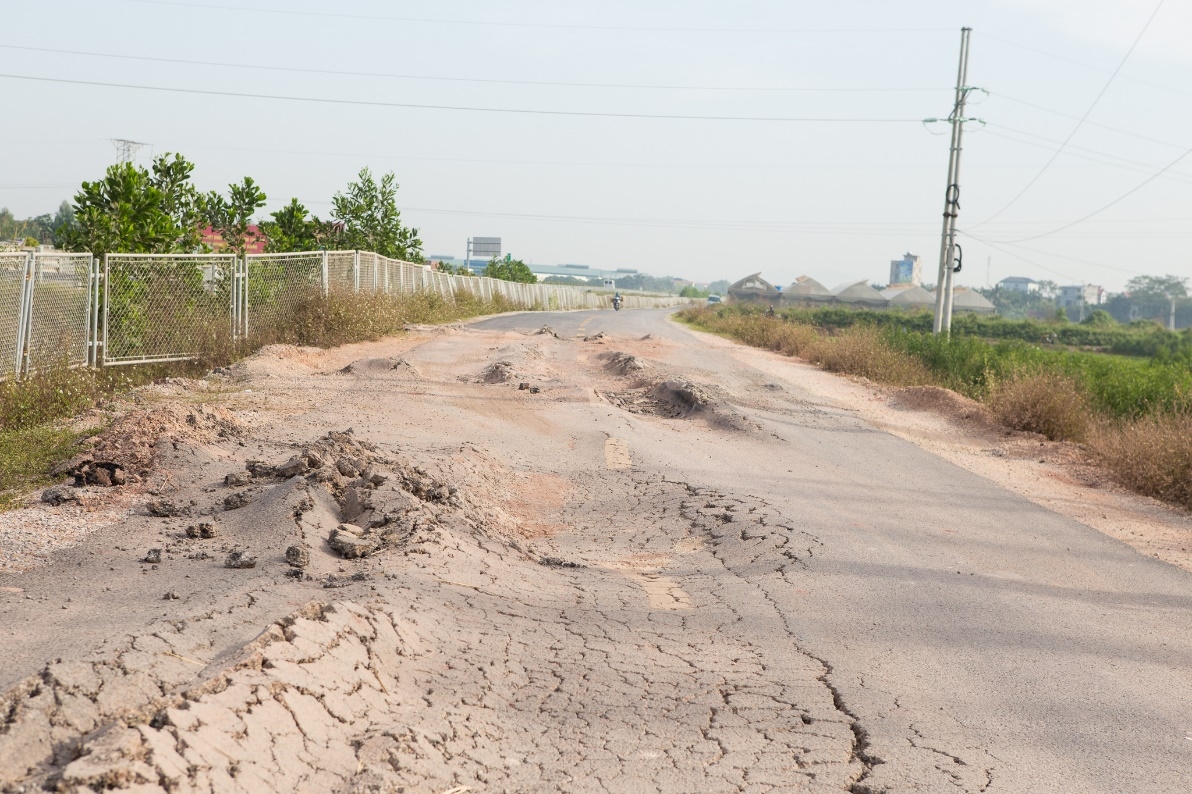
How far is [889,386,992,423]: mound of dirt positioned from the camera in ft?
50.1

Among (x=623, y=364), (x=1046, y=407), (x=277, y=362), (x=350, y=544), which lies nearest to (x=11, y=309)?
(x=277, y=362)

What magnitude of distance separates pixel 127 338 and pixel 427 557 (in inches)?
368

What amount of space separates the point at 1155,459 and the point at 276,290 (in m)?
12.9

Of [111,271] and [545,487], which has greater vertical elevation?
[111,271]

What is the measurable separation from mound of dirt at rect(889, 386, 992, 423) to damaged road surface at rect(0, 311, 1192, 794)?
5.74 m

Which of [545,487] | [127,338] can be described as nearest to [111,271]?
[127,338]

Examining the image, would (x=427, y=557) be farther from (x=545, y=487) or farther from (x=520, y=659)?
(x=545, y=487)

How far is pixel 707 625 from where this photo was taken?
5.10 m

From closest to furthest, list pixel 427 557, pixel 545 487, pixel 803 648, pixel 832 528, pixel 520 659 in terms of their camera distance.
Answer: pixel 520 659
pixel 803 648
pixel 427 557
pixel 832 528
pixel 545 487

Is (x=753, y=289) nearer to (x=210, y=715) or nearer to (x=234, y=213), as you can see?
(x=234, y=213)

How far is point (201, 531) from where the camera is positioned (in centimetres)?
580

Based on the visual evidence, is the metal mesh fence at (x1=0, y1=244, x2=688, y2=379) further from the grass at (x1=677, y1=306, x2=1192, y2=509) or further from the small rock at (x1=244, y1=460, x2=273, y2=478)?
the grass at (x1=677, y1=306, x2=1192, y2=509)

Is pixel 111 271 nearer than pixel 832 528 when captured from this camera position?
No

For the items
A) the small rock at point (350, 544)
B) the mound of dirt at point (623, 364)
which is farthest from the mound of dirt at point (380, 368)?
the small rock at point (350, 544)
